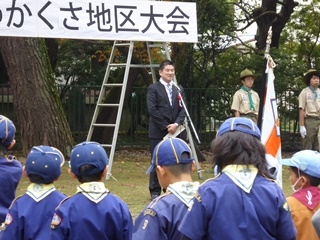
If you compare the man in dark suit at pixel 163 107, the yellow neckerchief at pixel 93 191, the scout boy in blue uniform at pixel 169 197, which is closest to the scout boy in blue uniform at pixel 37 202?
the yellow neckerchief at pixel 93 191

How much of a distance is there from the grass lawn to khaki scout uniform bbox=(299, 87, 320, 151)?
0.85 metres

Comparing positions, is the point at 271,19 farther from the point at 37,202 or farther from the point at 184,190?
the point at 184,190

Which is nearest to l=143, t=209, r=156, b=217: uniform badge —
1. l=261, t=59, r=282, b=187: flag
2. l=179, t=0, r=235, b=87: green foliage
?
l=261, t=59, r=282, b=187: flag

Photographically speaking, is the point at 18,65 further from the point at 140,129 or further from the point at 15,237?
the point at 15,237

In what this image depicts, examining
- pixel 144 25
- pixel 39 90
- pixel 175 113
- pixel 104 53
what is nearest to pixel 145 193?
pixel 175 113

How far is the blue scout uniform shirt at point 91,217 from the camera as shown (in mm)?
3848

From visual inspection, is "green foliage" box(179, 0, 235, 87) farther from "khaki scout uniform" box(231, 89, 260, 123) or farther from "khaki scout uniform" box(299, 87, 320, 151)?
"khaki scout uniform" box(231, 89, 260, 123)

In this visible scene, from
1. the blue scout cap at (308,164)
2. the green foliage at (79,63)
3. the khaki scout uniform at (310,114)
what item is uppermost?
the green foliage at (79,63)

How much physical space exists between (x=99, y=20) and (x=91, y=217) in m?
7.06

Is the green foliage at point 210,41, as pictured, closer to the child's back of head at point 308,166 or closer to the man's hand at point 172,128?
the man's hand at point 172,128

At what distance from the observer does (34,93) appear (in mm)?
13297

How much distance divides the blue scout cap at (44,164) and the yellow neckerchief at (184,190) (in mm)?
1017

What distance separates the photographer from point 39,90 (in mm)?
13297

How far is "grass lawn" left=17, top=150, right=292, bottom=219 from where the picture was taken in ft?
31.2
